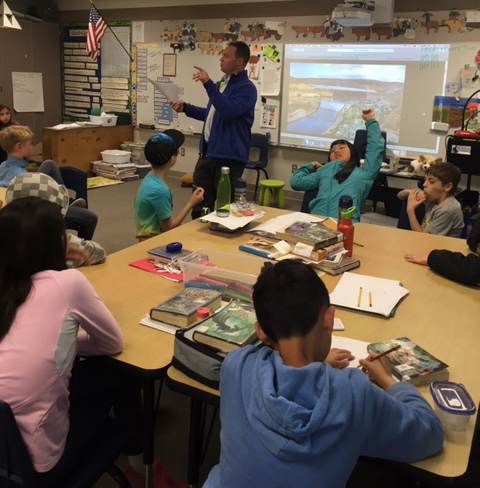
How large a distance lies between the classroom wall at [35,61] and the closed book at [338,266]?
6645 millimetres

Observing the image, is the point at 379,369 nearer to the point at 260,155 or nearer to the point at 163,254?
the point at 163,254

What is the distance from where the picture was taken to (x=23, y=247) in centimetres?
132

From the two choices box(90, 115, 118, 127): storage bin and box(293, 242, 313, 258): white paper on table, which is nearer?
box(293, 242, 313, 258): white paper on table

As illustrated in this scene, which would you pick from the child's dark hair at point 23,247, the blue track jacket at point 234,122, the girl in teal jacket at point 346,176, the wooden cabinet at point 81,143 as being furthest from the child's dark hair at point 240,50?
the wooden cabinet at point 81,143

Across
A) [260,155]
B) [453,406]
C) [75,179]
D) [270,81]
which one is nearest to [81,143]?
[260,155]

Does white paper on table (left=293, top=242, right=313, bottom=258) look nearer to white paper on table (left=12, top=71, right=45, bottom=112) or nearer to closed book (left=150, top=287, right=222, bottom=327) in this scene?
closed book (left=150, top=287, right=222, bottom=327)

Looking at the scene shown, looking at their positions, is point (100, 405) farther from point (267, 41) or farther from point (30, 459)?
point (267, 41)

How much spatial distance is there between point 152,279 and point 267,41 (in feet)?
15.5

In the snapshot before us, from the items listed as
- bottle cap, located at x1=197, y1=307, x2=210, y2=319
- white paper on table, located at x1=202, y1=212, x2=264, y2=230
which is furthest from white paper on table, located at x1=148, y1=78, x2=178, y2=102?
bottle cap, located at x1=197, y1=307, x2=210, y2=319

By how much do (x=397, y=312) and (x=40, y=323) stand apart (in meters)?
1.17

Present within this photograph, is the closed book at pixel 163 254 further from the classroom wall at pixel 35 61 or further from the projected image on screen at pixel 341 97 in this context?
the classroom wall at pixel 35 61

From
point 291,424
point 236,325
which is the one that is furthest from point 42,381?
point 291,424

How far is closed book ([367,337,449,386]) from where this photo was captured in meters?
1.38

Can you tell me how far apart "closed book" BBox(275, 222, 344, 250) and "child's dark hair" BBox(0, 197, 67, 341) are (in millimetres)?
1146
